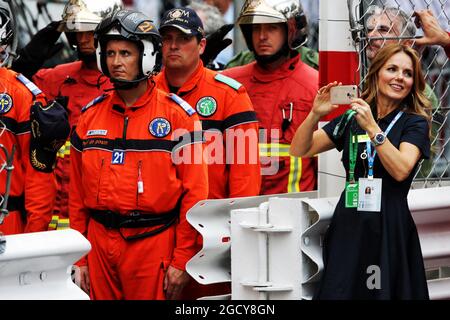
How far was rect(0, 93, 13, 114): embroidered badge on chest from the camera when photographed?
22.6 ft

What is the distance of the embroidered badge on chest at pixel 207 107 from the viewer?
7.34 m

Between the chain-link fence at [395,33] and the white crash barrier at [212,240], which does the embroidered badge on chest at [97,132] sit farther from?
the chain-link fence at [395,33]

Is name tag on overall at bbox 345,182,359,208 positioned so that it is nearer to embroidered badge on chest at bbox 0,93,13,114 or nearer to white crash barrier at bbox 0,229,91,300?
white crash barrier at bbox 0,229,91,300

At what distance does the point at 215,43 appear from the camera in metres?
9.09

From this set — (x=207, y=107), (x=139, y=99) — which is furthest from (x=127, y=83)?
(x=207, y=107)

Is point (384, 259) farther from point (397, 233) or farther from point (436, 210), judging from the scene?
point (436, 210)

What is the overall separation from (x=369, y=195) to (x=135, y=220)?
53.3 inches

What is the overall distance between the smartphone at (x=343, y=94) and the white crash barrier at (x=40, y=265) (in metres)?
1.29

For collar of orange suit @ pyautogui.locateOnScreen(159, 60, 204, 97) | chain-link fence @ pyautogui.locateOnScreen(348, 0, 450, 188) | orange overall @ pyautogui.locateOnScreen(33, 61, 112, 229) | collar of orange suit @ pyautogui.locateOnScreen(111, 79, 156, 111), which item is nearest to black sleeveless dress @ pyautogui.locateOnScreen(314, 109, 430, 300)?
chain-link fence @ pyautogui.locateOnScreen(348, 0, 450, 188)

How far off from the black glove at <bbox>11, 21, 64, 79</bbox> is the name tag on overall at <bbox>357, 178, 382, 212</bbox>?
12.4 feet

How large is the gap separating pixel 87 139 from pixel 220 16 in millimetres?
3957
